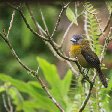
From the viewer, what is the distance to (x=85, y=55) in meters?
3.61

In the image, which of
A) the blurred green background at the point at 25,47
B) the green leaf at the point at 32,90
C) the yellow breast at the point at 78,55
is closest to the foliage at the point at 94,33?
the yellow breast at the point at 78,55

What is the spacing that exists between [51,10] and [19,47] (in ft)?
2.51

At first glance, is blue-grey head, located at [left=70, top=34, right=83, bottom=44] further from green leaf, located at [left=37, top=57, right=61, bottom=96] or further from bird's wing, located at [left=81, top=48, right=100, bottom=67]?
green leaf, located at [left=37, top=57, right=61, bottom=96]

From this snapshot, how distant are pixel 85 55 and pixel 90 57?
0.41 feet

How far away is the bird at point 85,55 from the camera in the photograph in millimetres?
3346

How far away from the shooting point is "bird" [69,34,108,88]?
132 inches

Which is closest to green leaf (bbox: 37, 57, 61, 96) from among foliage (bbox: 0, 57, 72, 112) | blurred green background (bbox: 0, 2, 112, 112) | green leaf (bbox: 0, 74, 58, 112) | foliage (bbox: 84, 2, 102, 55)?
foliage (bbox: 0, 57, 72, 112)

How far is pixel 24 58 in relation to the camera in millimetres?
7348

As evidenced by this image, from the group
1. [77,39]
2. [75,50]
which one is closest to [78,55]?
[75,50]

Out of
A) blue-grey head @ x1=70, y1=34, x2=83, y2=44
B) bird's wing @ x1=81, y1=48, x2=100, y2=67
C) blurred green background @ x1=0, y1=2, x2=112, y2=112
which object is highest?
blue-grey head @ x1=70, y1=34, x2=83, y2=44

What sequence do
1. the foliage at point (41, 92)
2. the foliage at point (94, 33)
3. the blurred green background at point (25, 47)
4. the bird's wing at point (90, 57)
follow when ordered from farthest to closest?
the blurred green background at point (25, 47), the foliage at point (41, 92), the foliage at point (94, 33), the bird's wing at point (90, 57)

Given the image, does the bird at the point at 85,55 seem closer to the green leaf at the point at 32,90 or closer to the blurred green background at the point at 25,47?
the green leaf at the point at 32,90

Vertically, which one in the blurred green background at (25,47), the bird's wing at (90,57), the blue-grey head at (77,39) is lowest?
the blurred green background at (25,47)

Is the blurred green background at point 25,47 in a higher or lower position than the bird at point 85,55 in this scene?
lower
